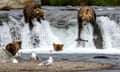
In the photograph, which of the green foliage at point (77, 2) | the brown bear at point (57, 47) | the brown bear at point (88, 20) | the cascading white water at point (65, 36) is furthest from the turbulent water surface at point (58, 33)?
the green foliage at point (77, 2)

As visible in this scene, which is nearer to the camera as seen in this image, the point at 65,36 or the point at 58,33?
the point at 65,36

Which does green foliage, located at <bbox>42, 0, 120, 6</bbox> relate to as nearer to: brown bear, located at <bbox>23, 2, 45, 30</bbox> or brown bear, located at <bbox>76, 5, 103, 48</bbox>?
brown bear, located at <bbox>23, 2, 45, 30</bbox>

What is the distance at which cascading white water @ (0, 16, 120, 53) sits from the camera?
106ft

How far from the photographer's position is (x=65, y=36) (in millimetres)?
34062

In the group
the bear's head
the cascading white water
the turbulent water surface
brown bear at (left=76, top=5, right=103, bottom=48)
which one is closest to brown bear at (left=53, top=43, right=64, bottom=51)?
the turbulent water surface

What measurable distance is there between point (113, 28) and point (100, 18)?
0.86 m

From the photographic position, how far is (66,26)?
34594mm

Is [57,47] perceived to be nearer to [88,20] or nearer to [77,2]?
[88,20]

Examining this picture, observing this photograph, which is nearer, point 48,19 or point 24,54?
point 24,54

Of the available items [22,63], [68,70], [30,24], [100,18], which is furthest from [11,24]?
[68,70]

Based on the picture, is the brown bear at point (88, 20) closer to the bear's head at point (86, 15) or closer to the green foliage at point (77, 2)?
the bear's head at point (86, 15)

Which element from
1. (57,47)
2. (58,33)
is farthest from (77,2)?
(57,47)

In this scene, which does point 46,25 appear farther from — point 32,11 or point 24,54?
point 24,54

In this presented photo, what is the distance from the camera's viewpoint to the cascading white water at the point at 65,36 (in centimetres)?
3244
